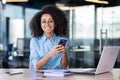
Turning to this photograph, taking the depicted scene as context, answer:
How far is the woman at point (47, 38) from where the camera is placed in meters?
2.73

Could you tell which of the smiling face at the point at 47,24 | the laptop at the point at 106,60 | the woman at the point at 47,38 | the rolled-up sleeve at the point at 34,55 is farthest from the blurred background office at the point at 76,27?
the laptop at the point at 106,60

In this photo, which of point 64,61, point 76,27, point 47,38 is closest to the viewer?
point 64,61

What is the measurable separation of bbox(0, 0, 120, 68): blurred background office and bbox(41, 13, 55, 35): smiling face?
10.2ft

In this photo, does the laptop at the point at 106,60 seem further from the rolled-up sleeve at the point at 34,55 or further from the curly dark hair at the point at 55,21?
the curly dark hair at the point at 55,21

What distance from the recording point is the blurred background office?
19.4ft

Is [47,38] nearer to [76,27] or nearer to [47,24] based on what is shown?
[47,24]

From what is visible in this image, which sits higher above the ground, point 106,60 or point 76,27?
point 76,27

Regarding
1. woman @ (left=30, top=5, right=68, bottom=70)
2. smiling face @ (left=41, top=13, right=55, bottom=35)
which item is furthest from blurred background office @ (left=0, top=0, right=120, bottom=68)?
smiling face @ (left=41, top=13, right=55, bottom=35)

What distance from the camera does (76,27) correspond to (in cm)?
601

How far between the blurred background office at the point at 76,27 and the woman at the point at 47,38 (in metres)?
2.98

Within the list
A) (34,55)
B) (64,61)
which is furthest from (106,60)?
(34,55)

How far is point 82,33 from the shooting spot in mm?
5984

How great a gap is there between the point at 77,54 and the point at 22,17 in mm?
1197

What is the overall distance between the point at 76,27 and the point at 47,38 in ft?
10.5
